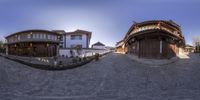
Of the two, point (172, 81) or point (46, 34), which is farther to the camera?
point (46, 34)

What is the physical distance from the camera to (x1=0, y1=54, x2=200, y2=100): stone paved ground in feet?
32.2

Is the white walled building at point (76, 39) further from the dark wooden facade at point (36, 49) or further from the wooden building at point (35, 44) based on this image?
the dark wooden facade at point (36, 49)

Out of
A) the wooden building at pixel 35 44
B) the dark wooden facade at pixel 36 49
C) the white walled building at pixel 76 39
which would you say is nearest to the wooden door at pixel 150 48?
the wooden building at pixel 35 44

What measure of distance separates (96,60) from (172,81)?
12.1 metres

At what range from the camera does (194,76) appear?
47.9 feet

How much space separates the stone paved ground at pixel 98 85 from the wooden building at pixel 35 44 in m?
17.9

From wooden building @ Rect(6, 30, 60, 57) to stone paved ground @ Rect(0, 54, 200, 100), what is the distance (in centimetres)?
1794

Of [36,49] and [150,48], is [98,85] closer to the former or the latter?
[150,48]

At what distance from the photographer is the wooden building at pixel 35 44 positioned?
33781mm

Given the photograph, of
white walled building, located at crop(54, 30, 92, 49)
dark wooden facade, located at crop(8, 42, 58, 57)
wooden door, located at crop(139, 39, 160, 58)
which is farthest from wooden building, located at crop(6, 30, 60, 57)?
wooden door, located at crop(139, 39, 160, 58)

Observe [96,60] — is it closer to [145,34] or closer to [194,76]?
[145,34]

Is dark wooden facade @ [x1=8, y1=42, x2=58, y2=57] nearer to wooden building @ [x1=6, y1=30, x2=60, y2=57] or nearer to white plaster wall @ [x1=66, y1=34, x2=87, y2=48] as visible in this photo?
wooden building @ [x1=6, y1=30, x2=60, y2=57]

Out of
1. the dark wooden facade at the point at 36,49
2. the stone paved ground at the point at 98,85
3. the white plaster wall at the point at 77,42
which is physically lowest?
the stone paved ground at the point at 98,85

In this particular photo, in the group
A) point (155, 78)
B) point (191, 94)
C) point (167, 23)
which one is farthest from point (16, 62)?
point (167, 23)
